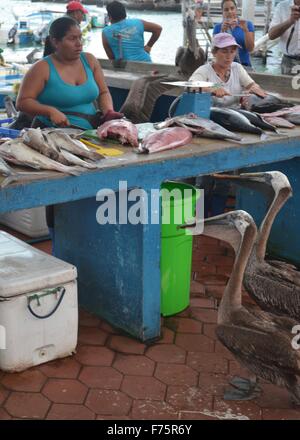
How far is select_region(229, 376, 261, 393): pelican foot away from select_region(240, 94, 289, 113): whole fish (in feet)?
8.82

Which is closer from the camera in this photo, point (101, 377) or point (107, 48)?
point (101, 377)

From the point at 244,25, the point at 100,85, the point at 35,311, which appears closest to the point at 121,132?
the point at 100,85

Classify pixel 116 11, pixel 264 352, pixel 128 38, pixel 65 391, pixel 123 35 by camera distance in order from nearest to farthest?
pixel 264 352 → pixel 65 391 → pixel 116 11 → pixel 123 35 → pixel 128 38

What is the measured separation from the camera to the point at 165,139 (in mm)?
4445

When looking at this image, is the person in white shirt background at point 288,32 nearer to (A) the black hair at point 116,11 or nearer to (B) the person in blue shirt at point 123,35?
(B) the person in blue shirt at point 123,35

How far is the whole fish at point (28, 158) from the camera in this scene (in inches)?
148

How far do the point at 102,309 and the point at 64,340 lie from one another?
24.2 inches

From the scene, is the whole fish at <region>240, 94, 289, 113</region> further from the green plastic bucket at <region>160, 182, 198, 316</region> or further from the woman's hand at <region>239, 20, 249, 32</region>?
the woman's hand at <region>239, 20, 249, 32</region>

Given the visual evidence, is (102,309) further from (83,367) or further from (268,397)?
(268,397)

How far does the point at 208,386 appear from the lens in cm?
395

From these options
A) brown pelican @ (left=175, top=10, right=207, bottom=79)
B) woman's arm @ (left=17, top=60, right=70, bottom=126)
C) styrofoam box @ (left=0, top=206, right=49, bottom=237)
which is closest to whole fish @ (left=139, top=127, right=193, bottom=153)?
woman's arm @ (left=17, top=60, right=70, bottom=126)

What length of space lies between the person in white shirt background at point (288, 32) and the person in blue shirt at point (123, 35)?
1.73 metres

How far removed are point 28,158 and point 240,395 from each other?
1.91m

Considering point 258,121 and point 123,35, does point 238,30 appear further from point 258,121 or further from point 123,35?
point 258,121
